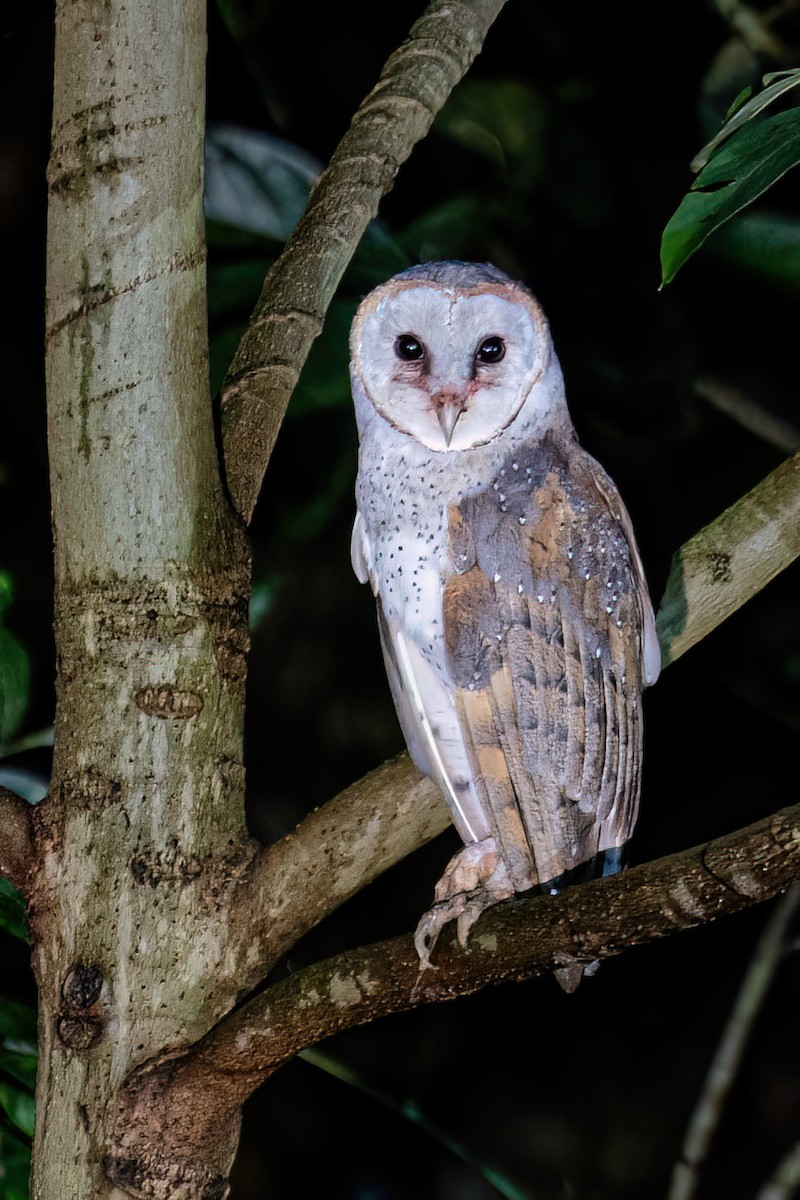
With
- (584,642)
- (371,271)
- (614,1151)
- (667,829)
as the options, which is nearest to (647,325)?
(371,271)

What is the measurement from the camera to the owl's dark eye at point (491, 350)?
1.07 m

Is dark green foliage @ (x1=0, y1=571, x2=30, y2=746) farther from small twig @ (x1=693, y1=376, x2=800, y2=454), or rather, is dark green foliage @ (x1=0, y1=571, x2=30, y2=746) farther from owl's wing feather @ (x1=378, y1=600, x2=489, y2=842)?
small twig @ (x1=693, y1=376, x2=800, y2=454)

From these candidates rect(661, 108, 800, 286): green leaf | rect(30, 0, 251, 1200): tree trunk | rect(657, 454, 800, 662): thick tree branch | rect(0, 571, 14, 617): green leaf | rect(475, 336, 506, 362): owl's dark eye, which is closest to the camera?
rect(661, 108, 800, 286): green leaf

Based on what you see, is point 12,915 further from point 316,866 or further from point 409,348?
point 409,348

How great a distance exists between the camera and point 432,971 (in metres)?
0.83

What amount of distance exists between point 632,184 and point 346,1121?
4.79 feet

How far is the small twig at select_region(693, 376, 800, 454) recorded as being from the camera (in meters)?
Answer: 1.77

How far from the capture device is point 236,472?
1.13 meters

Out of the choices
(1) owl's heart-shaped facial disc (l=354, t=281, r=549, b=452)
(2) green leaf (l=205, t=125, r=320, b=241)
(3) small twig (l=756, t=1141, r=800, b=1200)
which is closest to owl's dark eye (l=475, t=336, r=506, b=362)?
(1) owl's heart-shaped facial disc (l=354, t=281, r=549, b=452)

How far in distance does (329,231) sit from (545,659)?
526 millimetres

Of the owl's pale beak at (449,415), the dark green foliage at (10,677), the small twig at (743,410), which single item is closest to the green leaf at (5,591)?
the dark green foliage at (10,677)

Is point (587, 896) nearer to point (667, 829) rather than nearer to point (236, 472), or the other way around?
point (236, 472)

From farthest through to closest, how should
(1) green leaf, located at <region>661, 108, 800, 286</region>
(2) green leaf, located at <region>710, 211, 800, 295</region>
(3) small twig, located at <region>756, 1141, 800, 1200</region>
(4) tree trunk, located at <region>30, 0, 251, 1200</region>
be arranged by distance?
(2) green leaf, located at <region>710, 211, 800, 295</region> → (3) small twig, located at <region>756, 1141, 800, 1200</region> → (4) tree trunk, located at <region>30, 0, 251, 1200</region> → (1) green leaf, located at <region>661, 108, 800, 286</region>

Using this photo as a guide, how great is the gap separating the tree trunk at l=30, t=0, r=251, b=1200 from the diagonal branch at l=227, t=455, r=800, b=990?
4cm
